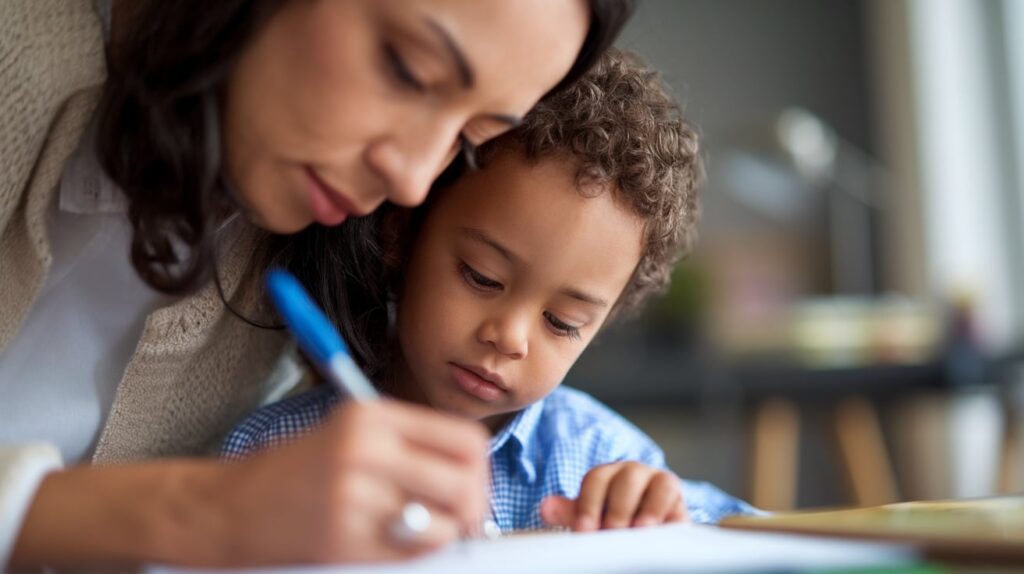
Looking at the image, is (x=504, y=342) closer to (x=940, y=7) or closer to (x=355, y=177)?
(x=355, y=177)

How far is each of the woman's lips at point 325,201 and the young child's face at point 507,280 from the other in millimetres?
170

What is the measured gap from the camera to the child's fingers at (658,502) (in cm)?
72

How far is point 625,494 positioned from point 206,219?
0.33 meters

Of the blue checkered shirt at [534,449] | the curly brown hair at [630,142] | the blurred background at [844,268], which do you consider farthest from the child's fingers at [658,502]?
the blurred background at [844,268]

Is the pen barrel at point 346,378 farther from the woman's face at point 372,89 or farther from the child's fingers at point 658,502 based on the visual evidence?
the child's fingers at point 658,502

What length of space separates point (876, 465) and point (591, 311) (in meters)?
2.41

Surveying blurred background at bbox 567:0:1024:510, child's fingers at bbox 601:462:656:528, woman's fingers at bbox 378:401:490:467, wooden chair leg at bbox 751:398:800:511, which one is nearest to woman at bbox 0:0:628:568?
woman's fingers at bbox 378:401:490:467

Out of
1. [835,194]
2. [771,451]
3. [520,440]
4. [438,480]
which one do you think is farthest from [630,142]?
[835,194]

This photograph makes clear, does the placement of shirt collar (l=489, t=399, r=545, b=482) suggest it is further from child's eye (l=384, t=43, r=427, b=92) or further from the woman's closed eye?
child's eye (l=384, t=43, r=427, b=92)

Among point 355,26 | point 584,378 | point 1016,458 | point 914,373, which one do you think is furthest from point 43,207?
Result: point 1016,458

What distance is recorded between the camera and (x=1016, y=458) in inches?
107

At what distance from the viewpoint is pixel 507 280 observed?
2.70 feet

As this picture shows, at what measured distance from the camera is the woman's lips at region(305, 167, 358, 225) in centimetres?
64

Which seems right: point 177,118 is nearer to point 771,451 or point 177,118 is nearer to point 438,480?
point 438,480
